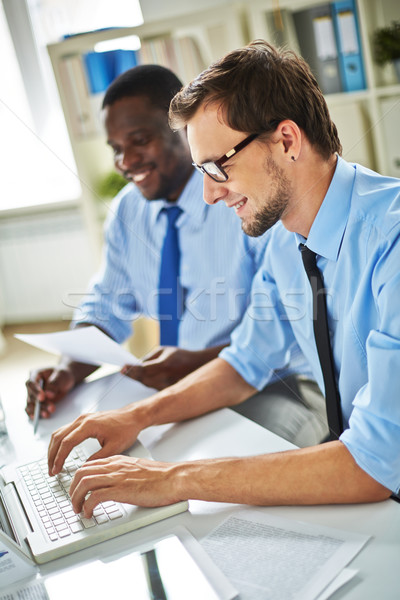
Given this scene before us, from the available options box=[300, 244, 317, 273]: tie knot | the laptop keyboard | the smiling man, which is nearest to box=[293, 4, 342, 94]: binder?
the smiling man

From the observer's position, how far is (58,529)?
2.81 ft

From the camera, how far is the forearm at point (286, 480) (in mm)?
812

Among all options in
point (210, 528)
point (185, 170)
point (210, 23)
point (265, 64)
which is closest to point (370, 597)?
point (210, 528)

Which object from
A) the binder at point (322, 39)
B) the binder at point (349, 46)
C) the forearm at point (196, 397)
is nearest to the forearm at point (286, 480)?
the forearm at point (196, 397)

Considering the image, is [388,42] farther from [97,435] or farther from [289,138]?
[97,435]

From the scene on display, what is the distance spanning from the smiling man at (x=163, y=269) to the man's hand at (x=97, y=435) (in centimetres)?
26

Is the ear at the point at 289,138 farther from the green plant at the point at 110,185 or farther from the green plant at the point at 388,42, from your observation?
the green plant at the point at 110,185

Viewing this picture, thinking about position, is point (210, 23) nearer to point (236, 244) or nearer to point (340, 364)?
point (236, 244)

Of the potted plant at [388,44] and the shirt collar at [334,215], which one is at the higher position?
the potted plant at [388,44]

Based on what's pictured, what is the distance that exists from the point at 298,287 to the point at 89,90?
5.58 feet

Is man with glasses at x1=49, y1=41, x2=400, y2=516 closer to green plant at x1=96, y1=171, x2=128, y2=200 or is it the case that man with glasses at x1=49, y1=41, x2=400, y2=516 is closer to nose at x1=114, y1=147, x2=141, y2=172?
nose at x1=114, y1=147, x2=141, y2=172

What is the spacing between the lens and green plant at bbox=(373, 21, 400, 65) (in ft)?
4.63

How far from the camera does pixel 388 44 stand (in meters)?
1.46

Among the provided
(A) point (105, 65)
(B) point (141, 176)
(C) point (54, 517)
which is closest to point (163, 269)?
(B) point (141, 176)
